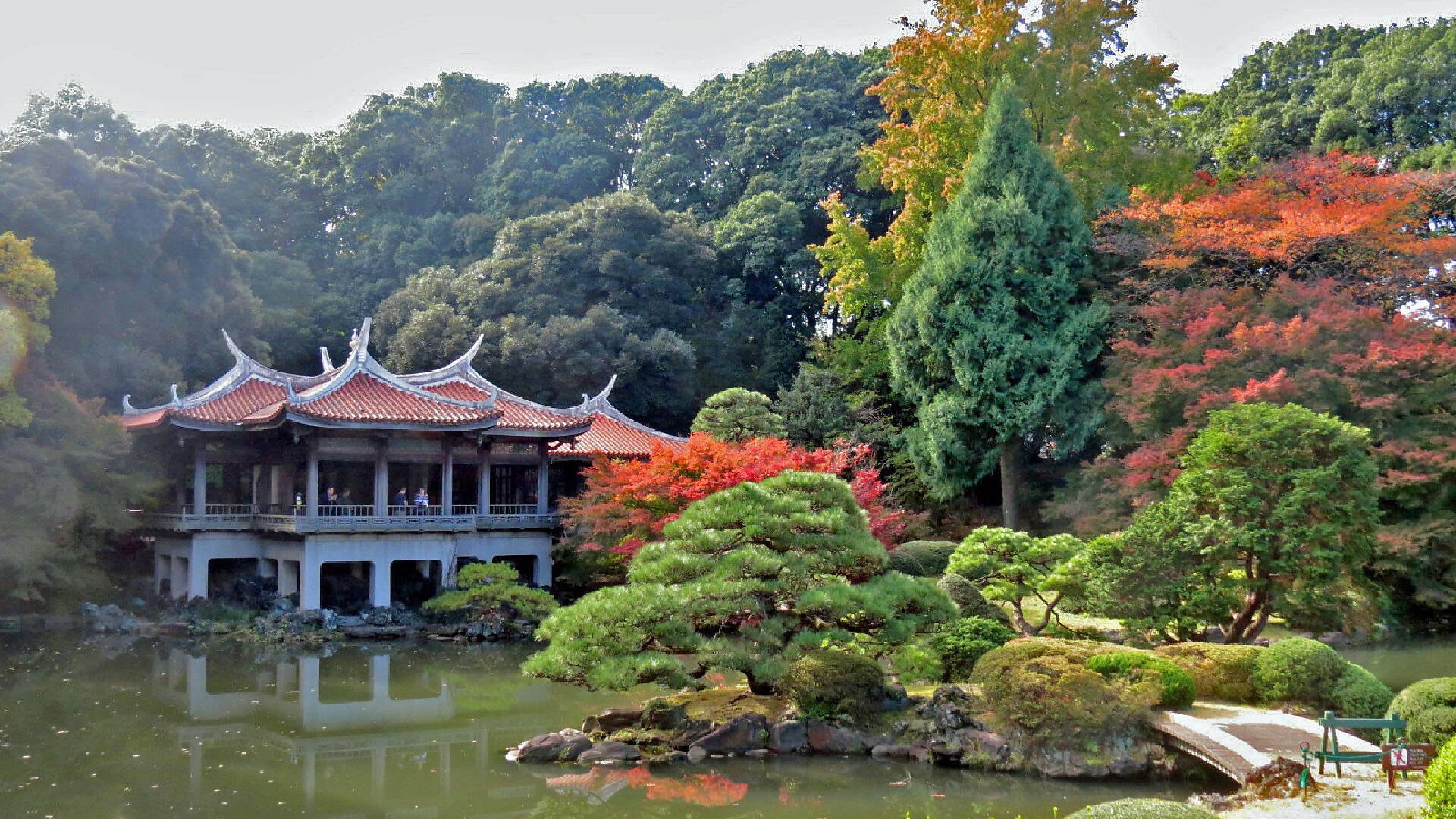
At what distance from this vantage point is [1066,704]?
1038 centimetres

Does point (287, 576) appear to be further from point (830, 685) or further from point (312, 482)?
point (830, 685)

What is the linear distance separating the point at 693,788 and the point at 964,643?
398 cm

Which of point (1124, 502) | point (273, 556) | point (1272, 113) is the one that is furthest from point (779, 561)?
point (1272, 113)

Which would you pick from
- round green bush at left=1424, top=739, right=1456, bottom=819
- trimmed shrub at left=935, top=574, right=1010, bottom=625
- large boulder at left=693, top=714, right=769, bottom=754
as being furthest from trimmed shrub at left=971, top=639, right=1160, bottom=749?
round green bush at left=1424, top=739, right=1456, bottom=819

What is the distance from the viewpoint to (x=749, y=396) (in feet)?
72.9

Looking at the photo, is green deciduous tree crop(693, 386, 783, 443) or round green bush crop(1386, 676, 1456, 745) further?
green deciduous tree crop(693, 386, 783, 443)

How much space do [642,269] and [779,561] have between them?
70.3 ft

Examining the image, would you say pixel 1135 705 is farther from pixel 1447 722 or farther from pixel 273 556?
Answer: pixel 273 556

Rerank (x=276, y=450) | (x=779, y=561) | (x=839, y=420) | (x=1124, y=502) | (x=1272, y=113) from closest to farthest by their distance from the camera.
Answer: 1. (x=779, y=561)
2. (x=1124, y=502)
3. (x=276, y=450)
4. (x=839, y=420)
5. (x=1272, y=113)

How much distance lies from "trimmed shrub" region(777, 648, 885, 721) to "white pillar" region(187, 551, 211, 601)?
1358 centimetres

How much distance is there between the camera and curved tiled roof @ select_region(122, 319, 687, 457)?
66.8 ft

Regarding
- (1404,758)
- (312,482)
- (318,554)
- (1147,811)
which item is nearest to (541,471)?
(312,482)

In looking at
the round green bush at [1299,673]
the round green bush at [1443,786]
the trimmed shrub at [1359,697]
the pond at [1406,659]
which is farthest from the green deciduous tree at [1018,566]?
the round green bush at [1443,786]

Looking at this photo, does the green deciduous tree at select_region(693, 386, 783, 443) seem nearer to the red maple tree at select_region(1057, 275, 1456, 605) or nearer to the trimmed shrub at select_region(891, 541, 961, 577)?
the trimmed shrub at select_region(891, 541, 961, 577)
